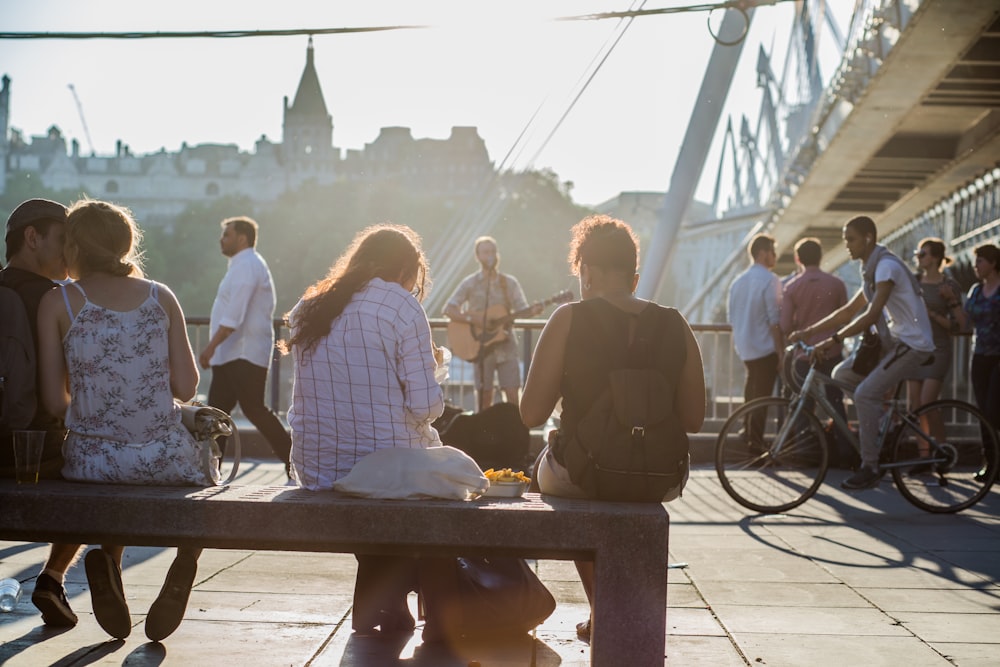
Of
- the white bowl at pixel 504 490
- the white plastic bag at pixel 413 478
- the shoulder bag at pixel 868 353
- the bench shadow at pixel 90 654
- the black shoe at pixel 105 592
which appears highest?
the shoulder bag at pixel 868 353

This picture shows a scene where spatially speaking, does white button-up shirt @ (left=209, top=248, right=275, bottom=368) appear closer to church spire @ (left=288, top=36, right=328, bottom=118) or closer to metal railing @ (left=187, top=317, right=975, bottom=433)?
metal railing @ (left=187, top=317, right=975, bottom=433)

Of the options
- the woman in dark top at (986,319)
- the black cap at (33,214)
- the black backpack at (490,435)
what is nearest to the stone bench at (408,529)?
the black cap at (33,214)

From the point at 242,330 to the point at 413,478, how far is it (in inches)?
200

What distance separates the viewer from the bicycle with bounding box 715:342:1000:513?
834 centimetres

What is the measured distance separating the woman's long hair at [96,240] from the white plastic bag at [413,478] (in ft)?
3.83

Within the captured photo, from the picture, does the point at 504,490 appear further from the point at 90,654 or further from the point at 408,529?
the point at 90,654

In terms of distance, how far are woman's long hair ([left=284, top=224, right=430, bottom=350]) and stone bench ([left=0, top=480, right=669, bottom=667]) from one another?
653 mm

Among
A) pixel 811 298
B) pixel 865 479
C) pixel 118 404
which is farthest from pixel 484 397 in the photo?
pixel 118 404

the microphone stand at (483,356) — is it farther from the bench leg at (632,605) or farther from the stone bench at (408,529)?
the bench leg at (632,605)

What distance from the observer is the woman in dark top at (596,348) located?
13.8 feet

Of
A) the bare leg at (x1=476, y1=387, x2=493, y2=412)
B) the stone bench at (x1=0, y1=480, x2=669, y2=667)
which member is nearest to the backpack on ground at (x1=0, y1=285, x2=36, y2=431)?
the stone bench at (x1=0, y1=480, x2=669, y2=667)

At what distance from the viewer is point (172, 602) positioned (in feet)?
14.6

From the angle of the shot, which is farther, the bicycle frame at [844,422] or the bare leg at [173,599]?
the bicycle frame at [844,422]

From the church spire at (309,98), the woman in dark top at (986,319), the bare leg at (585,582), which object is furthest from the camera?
the church spire at (309,98)
